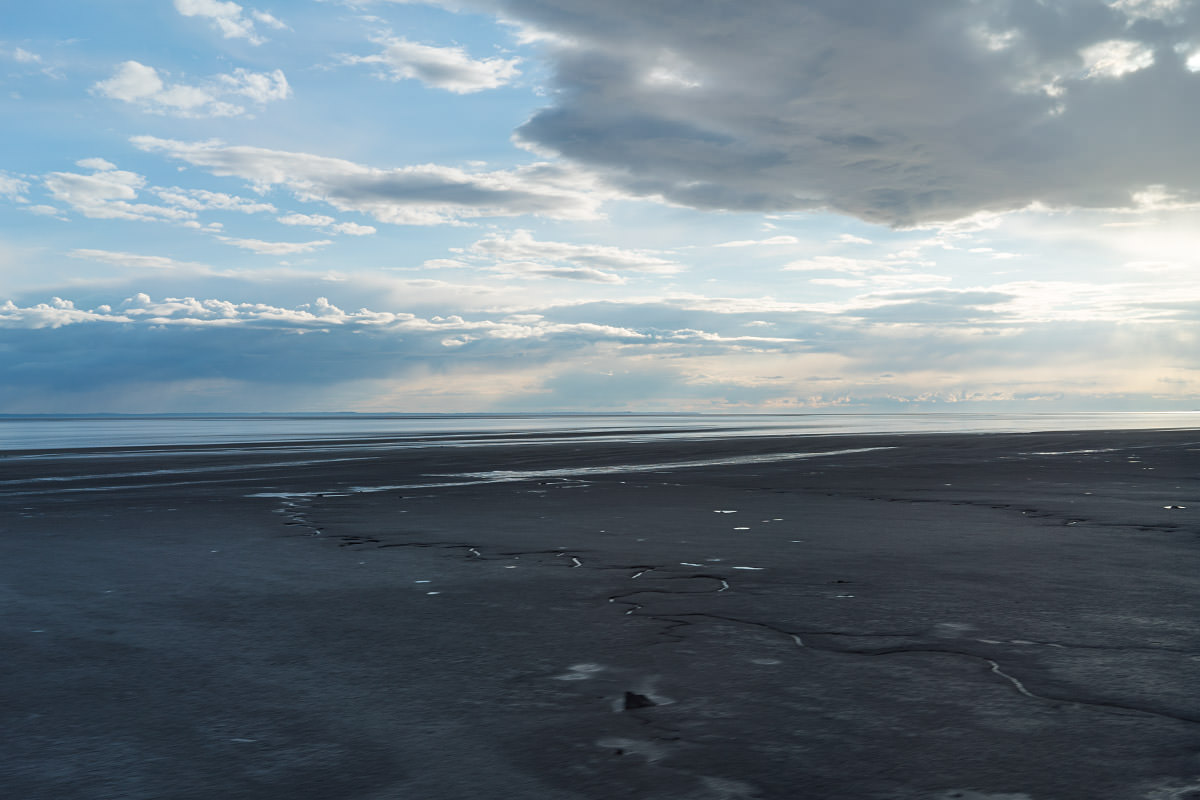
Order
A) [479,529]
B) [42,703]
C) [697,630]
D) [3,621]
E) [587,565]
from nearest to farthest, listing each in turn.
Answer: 1. [42,703]
2. [697,630]
3. [3,621]
4. [587,565]
5. [479,529]

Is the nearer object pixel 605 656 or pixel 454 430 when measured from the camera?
pixel 605 656

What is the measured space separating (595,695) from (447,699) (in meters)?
0.80

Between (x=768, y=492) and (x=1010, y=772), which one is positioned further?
(x=768, y=492)

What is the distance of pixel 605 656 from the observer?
6.00 meters

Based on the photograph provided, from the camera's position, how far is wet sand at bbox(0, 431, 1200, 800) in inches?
159

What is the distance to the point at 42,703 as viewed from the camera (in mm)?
5078

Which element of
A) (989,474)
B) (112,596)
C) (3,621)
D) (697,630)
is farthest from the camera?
(989,474)

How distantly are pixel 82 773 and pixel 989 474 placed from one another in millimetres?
22153

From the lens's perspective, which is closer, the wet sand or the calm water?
the wet sand

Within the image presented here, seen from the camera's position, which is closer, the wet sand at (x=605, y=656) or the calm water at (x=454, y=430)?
the wet sand at (x=605, y=656)

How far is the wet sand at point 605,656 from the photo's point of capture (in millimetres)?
4039

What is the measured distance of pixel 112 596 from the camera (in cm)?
823

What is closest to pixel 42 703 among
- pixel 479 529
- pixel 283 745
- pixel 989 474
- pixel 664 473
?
pixel 283 745

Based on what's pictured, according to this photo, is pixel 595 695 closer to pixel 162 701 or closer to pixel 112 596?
pixel 162 701
